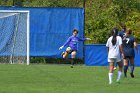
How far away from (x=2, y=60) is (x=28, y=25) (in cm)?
254

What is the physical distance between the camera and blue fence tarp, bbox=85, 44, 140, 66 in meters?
28.5

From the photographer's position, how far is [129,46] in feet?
67.3

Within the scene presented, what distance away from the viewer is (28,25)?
92.6 feet

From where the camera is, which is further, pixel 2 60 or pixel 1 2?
pixel 1 2

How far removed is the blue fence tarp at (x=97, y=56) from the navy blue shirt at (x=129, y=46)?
Result: 8.03 m

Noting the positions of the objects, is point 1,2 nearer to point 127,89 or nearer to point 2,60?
point 2,60

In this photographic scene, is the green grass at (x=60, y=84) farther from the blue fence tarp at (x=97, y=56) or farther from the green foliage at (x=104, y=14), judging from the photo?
the green foliage at (x=104, y=14)

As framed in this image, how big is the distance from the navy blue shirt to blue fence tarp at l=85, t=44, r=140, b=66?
8.03 metres

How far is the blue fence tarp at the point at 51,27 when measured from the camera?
29781 millimetres

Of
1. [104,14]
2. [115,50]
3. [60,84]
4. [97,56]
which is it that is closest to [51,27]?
[97,56]

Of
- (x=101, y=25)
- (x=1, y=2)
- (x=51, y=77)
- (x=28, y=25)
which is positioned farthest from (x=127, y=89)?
(x=1, y=2)

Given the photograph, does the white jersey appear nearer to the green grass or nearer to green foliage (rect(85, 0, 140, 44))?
the green grass

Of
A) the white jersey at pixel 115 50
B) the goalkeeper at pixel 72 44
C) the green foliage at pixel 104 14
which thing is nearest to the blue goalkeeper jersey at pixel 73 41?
the goalkeeper at pixel 72 44

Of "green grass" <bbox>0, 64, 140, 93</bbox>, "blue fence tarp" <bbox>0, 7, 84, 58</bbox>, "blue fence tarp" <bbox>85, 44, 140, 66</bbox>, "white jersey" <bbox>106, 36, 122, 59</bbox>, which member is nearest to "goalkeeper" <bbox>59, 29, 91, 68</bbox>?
"blue fence tarp" <bbox>85, 44, 140, 66</bbox>
